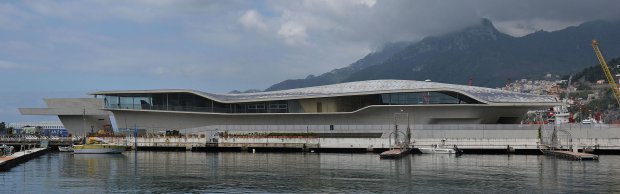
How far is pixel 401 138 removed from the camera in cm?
8519

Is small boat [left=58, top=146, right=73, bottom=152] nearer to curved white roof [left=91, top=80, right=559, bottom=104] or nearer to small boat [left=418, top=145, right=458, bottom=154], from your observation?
curved white roof [left=91, top=80, right=559, bottom=104]

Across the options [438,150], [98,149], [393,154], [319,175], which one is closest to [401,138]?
[438,150]

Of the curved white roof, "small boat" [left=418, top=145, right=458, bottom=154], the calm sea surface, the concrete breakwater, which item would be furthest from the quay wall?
the calm sea surface

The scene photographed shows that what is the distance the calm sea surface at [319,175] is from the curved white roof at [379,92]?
68.8 feet

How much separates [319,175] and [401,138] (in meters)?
36.1

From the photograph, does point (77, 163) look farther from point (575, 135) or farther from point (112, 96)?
point (575, 135)

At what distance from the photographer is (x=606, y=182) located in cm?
4447

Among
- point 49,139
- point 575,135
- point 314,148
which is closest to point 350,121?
point 314,148

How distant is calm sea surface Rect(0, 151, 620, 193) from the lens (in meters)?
42.2

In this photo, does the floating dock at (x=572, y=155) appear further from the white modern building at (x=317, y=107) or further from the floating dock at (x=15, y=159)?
the floating dock at (x=15, y=159)

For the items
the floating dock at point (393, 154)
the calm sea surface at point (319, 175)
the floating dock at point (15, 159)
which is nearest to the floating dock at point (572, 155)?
the calm sea surface at point (319, 175)

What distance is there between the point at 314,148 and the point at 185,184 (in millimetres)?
40227

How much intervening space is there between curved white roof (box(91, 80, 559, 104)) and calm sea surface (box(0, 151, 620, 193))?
21.0m

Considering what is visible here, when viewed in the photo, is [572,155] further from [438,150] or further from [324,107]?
[324,107]
